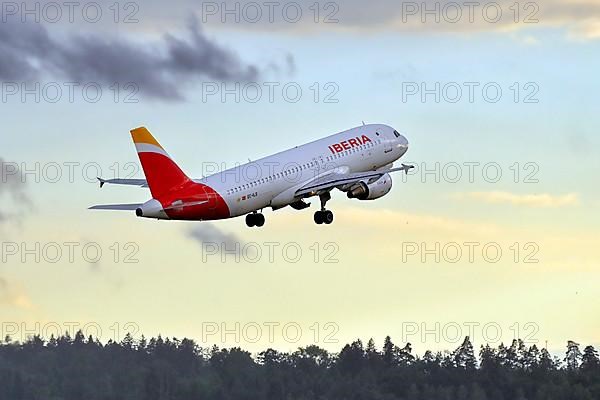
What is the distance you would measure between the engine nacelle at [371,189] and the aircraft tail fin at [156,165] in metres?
17.5

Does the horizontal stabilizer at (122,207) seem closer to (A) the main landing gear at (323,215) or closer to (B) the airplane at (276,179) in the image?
(B) the airplane at (276,179)

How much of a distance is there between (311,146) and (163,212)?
18.9 metres

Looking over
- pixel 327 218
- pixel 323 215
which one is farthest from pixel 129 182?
pixel 327 218

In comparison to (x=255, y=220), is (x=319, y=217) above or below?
above

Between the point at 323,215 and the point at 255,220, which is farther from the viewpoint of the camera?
the point at 323,215

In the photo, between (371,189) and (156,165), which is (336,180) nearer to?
(371,189)

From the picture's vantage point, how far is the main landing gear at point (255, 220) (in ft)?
595

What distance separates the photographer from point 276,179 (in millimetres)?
174250

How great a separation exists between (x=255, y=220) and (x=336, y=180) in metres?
7.51

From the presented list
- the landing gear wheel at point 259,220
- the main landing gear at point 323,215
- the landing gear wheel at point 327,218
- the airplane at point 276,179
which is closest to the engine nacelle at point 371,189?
the airplane at point 276,179

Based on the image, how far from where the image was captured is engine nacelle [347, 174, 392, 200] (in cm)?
18088

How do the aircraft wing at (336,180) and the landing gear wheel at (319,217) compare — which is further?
the landing gear wheel at (319,217)

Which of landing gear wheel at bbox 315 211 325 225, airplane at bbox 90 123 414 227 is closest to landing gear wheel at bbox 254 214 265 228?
airplane at bbox 90 123 414 227

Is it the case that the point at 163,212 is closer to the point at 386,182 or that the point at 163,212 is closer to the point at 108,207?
the point at 108,207
